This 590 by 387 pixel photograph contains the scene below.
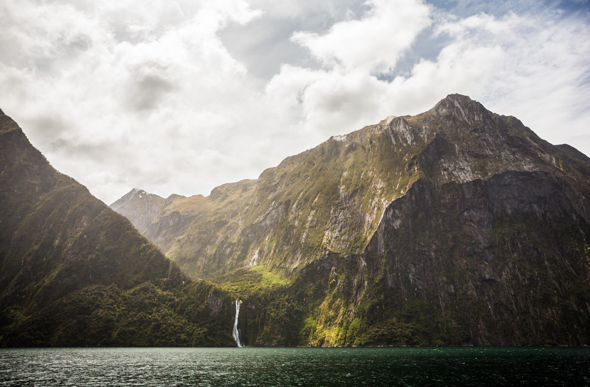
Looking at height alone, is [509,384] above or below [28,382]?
below

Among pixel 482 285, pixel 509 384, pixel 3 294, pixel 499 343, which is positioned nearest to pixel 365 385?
pixel 509 384

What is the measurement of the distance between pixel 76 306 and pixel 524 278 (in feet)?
963

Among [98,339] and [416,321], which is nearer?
[98,339]

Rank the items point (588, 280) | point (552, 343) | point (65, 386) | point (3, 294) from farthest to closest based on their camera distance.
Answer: point (3, 294) < point (588, 280) < point (552, 343) < point (65, 386)

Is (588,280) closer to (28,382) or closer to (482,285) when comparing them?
(482,285)

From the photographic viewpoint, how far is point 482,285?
197375 millimetres

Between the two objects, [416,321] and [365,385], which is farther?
[416,321]

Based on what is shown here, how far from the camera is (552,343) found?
16538cm

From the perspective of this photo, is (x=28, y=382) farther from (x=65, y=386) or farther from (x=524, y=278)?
(x=524, y=278)

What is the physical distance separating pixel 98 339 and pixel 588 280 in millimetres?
300487

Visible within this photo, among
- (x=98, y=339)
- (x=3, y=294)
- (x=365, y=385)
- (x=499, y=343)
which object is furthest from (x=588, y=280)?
(x=3, y=294)

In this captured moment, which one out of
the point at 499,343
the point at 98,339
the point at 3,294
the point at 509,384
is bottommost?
the point at 499,343

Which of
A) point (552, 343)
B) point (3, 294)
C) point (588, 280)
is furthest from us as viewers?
point (3, 294)

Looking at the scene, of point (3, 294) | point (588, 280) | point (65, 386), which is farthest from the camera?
point (3, 294)
